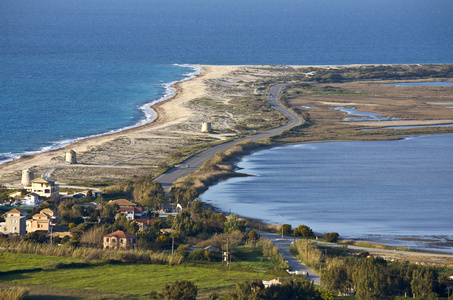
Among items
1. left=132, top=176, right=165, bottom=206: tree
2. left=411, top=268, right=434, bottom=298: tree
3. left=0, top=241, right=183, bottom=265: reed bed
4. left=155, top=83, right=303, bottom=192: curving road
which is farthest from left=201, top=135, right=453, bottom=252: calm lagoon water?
left=0, top=241, right=183, bottom=265: reed bed

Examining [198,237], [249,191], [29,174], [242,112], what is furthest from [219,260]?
[242,112]

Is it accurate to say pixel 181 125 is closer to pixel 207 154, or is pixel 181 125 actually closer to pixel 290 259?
pixel 207 154

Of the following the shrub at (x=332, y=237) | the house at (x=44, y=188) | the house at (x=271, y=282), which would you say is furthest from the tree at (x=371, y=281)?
the house at (x=44, y=188)

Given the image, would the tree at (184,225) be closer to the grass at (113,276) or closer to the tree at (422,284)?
the grass at (113,276)

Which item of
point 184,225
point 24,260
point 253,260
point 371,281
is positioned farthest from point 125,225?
point 371,281

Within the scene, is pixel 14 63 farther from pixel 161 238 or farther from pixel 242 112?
pixel 161 238

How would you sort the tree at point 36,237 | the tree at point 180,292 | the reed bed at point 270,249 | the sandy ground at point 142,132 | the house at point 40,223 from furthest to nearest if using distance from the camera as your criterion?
Answer: the sandy ground at point 142,132
the house at point 40,223
the tree at point 36,237
the reed bed at point 270,249
the tree at point 180,292
